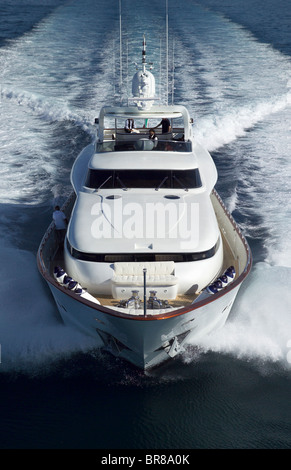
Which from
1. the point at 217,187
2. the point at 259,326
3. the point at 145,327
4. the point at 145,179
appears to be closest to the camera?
the point at 145,327

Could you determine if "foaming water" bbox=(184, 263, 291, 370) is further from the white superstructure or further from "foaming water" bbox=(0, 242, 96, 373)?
"foaming water" bbox=(0, 242, 96, 373)

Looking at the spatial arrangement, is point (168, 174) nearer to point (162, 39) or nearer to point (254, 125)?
point (254, 125)

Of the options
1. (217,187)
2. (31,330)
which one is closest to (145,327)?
(31,330)

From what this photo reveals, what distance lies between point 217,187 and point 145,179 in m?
6.07

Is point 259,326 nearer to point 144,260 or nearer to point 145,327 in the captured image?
point 144,260

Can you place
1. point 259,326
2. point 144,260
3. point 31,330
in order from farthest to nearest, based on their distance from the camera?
1. point 259,326
2. point 31,330
3. point 144,260

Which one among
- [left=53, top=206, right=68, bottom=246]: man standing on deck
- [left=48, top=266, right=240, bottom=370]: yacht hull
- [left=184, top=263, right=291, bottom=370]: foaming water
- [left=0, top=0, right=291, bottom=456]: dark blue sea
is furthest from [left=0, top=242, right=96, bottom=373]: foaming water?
[left=184, top=263, right=291, bottom=370]: foaming water

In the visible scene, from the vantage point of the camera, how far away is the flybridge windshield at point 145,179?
12367 mm

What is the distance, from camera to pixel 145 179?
1239 cm

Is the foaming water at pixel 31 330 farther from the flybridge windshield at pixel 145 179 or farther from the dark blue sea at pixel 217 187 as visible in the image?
the flybridge windshield at pixel 145 179

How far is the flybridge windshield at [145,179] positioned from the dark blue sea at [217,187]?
2.59m

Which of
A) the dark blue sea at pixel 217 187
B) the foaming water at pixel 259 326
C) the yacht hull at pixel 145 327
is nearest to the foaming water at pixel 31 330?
the dark blue sea at pixel 217 187

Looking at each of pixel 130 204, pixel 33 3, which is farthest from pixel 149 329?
pixel 33 3

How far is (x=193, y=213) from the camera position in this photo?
457 inches
